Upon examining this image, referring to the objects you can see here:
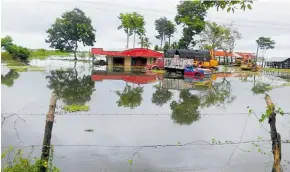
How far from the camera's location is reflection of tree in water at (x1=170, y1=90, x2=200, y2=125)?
1457cm

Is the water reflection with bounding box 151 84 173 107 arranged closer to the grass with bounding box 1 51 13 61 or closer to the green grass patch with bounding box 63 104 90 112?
the green grass patch with bounding box 63 104 90 112

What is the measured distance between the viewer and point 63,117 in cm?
1375

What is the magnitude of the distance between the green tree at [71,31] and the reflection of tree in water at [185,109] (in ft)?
175

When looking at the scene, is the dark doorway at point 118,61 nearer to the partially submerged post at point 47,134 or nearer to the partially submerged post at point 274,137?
the partially submerged post at point 274,137

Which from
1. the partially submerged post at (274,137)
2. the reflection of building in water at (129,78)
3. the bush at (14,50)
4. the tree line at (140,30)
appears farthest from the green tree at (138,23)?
the partially submerged post at (274,137)

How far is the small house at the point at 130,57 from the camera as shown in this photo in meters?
52.4

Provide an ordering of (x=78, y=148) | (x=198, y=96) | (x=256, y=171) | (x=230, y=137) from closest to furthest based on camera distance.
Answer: (x=256, y=171) → (x=78, y=148) → (x=230, y=137) → (x=198, y=96)

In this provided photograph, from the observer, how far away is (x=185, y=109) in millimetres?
16734

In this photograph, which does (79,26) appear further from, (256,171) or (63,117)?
→ (256,171)

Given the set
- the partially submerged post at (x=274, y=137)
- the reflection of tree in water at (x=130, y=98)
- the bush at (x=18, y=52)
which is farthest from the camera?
the bush at (x=18, y=52)

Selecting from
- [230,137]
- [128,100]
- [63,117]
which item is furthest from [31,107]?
[230,137]

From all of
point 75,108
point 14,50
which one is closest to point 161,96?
point 75,108

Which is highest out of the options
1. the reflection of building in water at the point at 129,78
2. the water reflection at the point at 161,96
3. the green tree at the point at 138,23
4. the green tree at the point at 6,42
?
the green tree at the point at 138,23

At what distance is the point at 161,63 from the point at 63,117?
33257 millimetres
